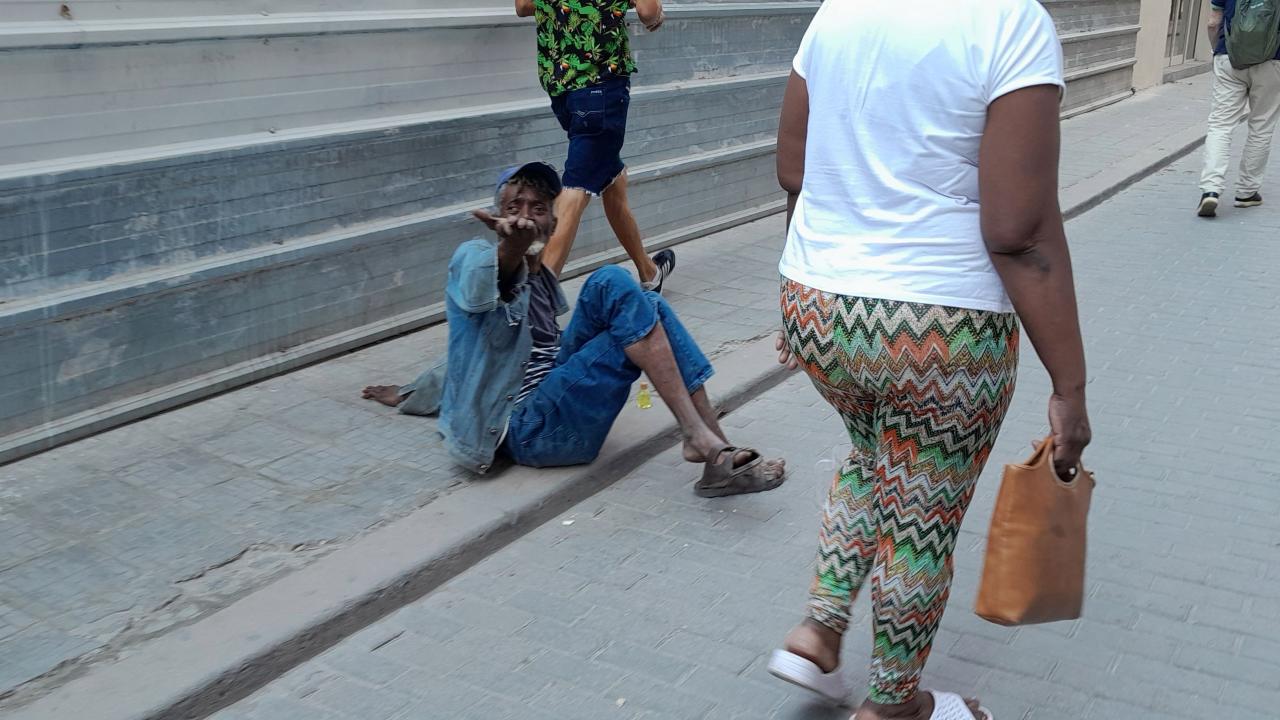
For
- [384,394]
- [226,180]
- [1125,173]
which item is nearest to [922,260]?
[384,394]

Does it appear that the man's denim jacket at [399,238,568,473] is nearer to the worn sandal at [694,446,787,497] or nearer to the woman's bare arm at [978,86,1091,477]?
the worn sandal at [694,446,787,497]

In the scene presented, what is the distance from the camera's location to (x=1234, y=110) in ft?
30.2

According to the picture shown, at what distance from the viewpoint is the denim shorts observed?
232 inches

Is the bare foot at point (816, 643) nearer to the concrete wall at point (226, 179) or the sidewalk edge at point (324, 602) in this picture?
the sidewalk edge at point (324, 602)

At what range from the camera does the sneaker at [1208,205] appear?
9.15 meters

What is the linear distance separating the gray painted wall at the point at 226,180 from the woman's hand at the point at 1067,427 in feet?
11.3

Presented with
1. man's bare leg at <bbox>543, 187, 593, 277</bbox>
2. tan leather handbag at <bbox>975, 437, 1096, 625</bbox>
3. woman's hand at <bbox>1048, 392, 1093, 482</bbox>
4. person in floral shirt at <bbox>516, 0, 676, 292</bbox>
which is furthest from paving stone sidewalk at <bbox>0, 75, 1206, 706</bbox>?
woman's hand at <bbox>1048, 392, 1093, 482</bbox>

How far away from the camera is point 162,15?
4.68 meters

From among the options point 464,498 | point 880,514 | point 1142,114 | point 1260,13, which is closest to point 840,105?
point 880,514

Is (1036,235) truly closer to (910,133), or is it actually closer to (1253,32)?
(910,133)

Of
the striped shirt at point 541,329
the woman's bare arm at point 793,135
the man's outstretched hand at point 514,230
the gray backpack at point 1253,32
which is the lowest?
the striped shirt at point 541,329

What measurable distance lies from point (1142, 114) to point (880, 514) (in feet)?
46.6

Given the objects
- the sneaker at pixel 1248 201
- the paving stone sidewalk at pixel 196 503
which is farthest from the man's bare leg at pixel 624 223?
the sneaker at pixel 1248 201

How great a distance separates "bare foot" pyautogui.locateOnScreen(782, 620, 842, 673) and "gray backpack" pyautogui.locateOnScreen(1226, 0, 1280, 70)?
7445mm
